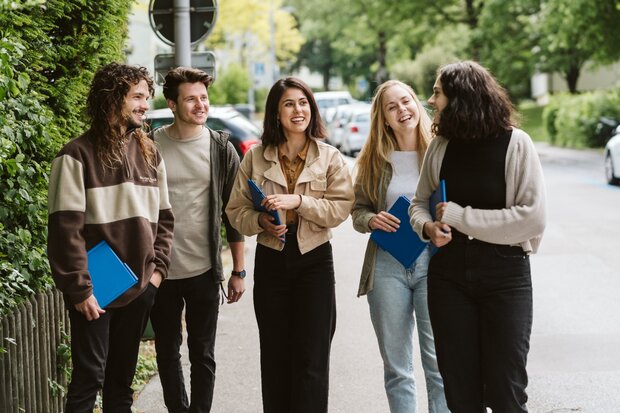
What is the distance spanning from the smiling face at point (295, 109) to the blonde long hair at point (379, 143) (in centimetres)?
38

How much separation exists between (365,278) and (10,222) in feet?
5.95

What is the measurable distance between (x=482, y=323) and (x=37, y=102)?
98.4 inches

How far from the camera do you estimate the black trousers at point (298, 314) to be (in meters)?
4.60

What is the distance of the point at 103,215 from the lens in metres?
4.08

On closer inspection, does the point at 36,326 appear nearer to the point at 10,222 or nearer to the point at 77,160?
the point at 10,222

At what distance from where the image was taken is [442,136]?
13.3 ft

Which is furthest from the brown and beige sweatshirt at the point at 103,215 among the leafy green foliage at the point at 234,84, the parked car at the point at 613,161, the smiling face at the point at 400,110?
the leafy green foliage at the point at 234,84

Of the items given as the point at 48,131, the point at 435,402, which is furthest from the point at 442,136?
the point at 48,131

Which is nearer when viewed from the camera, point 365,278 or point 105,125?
point 105,125

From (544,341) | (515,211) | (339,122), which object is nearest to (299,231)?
(515,211)

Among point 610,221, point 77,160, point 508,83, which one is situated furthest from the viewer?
point 508,83

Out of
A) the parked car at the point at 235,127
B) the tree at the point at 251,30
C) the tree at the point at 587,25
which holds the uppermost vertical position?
the tree at the point at 251,30

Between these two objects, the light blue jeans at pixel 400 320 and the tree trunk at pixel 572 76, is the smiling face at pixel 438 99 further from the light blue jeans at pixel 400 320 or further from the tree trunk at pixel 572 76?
the tree trunk at pixel 572 76

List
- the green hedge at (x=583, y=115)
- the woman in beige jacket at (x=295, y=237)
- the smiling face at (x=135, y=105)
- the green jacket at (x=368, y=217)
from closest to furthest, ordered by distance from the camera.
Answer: the smiling face at (x=135, y=105) < the woman in beige jacket at (x=295, y=237) < the green jacket at (x=368, y=217) < the green hedge at (x=583, y=115)
